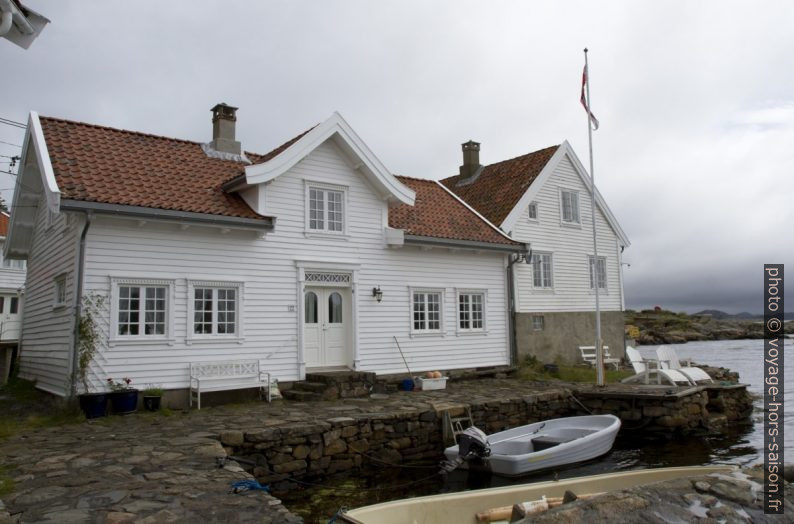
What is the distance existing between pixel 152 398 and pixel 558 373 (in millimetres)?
12335

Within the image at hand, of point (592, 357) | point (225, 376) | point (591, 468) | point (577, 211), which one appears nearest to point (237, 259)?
point (225, 376)

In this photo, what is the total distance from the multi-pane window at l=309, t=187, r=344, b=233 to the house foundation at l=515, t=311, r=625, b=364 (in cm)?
718

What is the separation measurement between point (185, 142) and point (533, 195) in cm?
1155

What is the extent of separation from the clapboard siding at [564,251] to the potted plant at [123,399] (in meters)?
12.2

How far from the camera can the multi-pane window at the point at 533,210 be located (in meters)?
21.8

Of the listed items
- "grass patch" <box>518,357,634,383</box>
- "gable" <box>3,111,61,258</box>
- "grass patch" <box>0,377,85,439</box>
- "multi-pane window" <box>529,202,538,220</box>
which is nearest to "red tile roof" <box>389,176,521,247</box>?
"multi-pane window" <box>529,202,538,220</box>

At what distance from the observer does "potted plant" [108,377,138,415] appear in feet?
38.7

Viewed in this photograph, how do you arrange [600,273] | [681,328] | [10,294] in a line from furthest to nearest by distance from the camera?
[681,328]
[10,294]
[600,273]

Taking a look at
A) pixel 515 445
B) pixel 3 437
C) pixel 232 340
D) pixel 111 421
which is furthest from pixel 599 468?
pixel 3 437

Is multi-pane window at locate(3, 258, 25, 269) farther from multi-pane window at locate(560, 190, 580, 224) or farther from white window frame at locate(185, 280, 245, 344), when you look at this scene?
multi-pane window at locate(560, 190, 580, 224)

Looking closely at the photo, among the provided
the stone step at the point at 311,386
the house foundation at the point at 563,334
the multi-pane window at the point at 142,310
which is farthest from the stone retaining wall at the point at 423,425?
the multi-pane window at the point at 142,310

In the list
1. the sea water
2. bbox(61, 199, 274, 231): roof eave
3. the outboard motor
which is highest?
bbox(61, 199, 274, 231): roof eave

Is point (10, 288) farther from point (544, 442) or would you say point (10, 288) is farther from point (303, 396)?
point (544, 442)

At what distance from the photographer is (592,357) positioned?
22031mm
